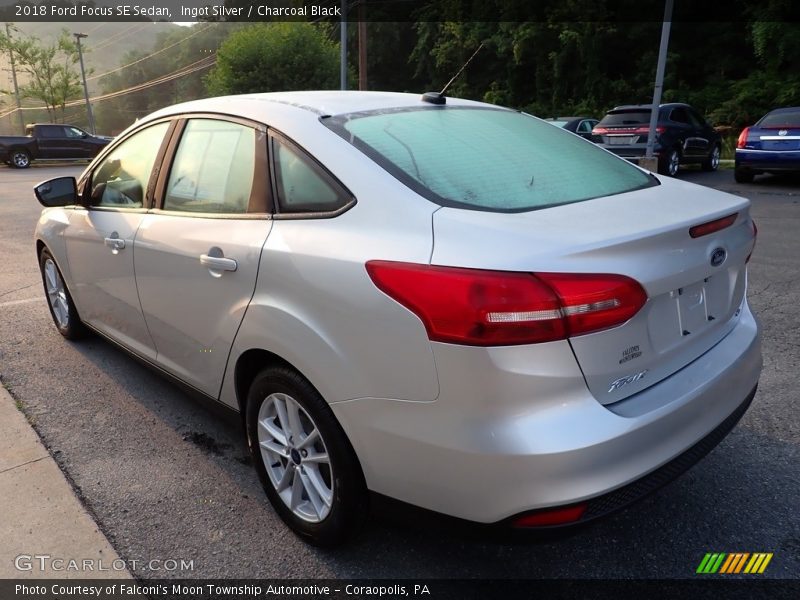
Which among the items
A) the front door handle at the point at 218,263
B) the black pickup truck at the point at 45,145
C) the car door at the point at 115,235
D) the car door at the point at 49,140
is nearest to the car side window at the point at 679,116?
the car door at the point at 115,235

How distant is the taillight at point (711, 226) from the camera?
204 cm

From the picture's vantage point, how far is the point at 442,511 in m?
1.93

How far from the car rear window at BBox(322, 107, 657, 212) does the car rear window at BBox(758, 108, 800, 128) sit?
1101 centimetres

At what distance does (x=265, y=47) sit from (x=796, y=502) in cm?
3348

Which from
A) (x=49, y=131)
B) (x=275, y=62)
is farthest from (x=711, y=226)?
(x=275, y=62)

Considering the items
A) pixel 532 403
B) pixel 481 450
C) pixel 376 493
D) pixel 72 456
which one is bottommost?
pixel 72 456

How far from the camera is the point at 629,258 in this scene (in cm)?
184

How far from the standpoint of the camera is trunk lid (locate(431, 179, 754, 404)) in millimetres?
1792

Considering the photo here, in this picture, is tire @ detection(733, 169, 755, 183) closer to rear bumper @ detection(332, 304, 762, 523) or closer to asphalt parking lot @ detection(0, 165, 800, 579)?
asphalt parking lot @ detection(0, 165, 800, 579)

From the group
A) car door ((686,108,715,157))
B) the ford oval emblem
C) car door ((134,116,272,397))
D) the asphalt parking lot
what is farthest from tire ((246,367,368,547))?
car door ((686,108,715,157))

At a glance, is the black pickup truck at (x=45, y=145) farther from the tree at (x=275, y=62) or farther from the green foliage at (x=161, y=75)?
the green foliage at (x=161, y=75)

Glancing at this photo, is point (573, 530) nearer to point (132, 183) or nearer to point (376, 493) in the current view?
point (376, 493)

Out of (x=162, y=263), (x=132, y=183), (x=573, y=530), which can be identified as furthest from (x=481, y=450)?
(x=132, y=183)

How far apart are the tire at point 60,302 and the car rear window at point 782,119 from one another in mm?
12184
